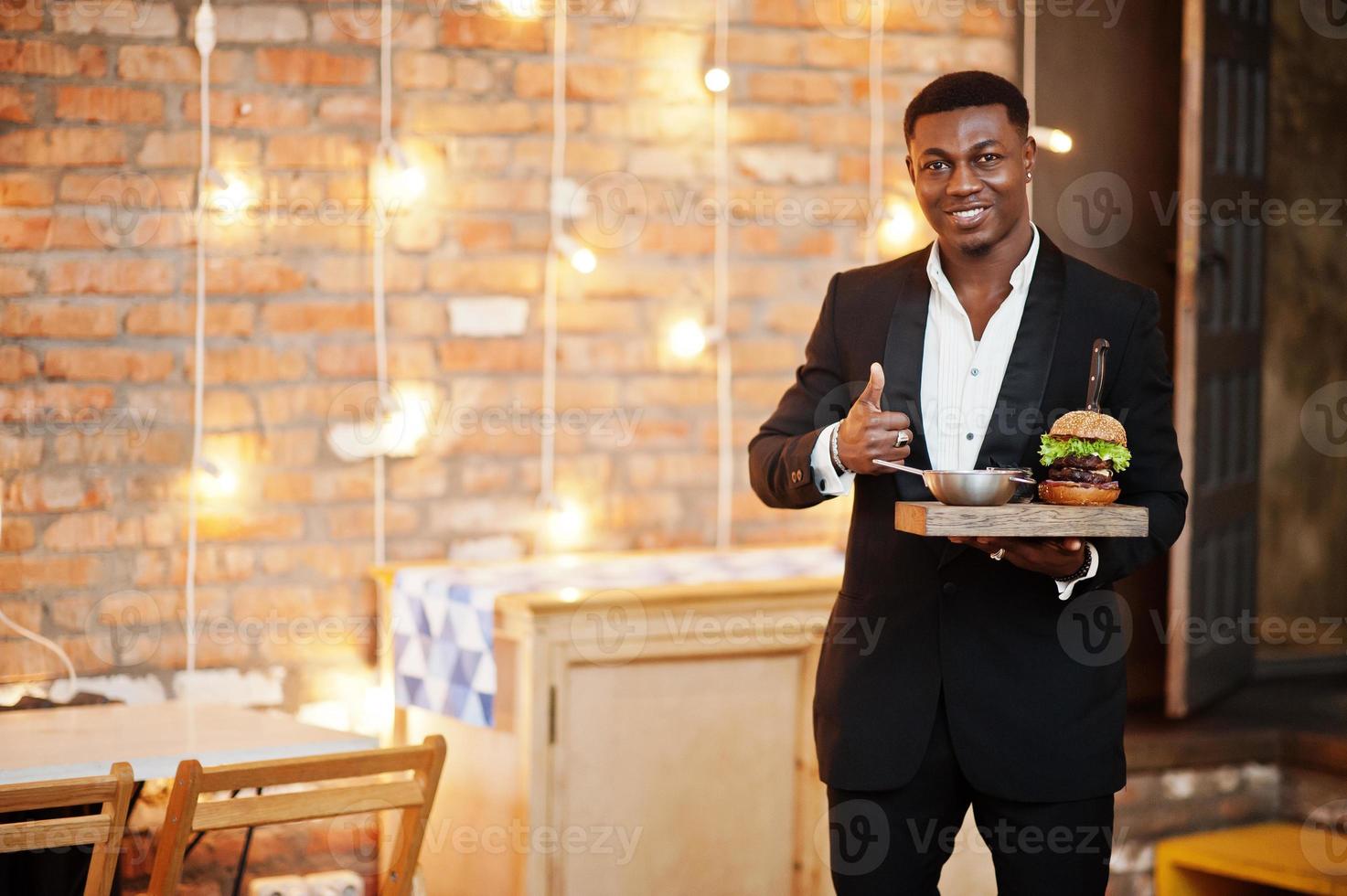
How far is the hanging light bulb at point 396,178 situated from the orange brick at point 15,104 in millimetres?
728

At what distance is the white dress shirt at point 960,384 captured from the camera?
192cm

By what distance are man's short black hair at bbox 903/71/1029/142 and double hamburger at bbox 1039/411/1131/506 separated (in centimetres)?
41

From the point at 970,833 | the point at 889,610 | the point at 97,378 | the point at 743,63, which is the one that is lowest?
the point at 970,833

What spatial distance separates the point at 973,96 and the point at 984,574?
0.63 meters

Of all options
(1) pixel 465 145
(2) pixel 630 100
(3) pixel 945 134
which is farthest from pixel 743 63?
(3) pixel 945 134

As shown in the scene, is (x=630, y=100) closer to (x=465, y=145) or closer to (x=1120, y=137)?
(x=465, y=145)

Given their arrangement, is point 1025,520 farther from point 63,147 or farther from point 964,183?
point 63,147

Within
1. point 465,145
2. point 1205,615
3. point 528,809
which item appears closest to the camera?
point 528,809

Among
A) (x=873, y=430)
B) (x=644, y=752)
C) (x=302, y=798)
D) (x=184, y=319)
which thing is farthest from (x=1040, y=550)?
(x=184, y=319)

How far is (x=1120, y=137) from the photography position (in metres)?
3.93

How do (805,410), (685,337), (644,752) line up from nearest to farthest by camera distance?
(805,410)
(644,752)
(685,337)

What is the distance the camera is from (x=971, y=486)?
1.77 meters

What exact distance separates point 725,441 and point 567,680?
38.7 inches

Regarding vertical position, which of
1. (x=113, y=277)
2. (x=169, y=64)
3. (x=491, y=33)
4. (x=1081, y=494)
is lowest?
(x=1081, y=494)
